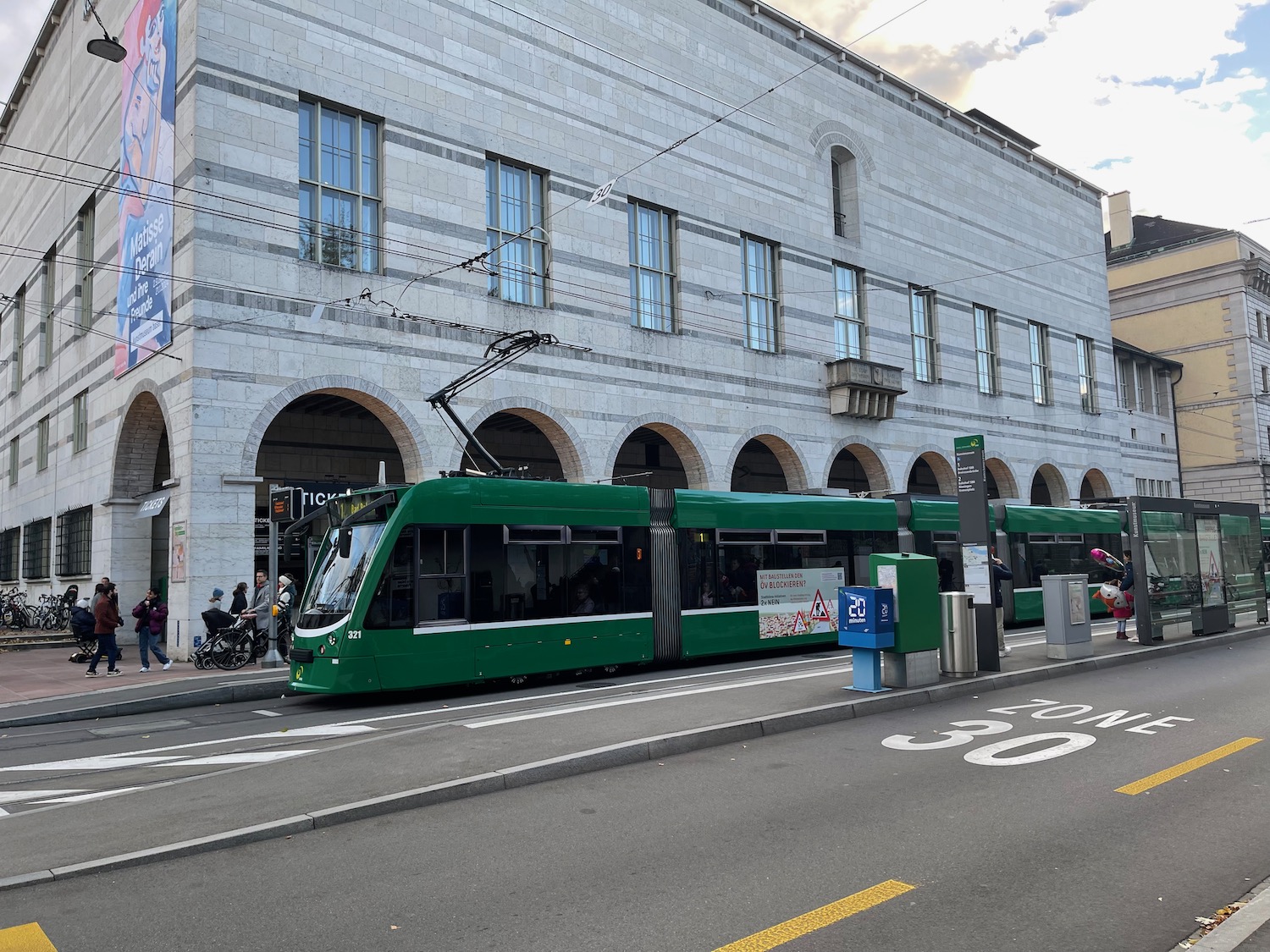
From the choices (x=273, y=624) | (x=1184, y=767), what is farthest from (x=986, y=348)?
(x=1184, y=767)

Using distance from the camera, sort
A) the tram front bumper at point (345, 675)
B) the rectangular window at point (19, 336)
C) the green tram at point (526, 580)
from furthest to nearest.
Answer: the rectangular window at point (19, 336)
the green tram at point (526, 580)
the tram front bumper at point (345, 675)

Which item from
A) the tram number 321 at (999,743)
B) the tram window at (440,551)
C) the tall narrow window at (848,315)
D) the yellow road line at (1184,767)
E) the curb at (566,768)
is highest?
the tall narrow window at (848,315)

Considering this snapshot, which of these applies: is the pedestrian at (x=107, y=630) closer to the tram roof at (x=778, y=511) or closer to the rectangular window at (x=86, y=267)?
the tram roof at (x=778, y=511)

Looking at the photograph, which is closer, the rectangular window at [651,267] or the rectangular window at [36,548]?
the rectangular window at [651,267]

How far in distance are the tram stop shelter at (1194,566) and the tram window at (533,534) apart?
9.34 m

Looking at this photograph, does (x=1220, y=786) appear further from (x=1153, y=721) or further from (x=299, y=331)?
(x=299, y=331)

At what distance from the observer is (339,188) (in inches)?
805

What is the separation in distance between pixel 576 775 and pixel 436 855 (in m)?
2.28

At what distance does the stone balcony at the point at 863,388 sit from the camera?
1147 inches

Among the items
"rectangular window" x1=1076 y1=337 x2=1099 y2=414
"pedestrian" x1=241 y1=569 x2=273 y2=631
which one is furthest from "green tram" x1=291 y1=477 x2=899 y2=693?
"rectangular window" x1=1076 y1=337 x2=1099 y2=414

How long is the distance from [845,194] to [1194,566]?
17660mm

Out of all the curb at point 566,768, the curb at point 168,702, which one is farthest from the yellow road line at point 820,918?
the curb at point 168,702

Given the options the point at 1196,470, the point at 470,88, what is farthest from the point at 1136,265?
the point at 470,88

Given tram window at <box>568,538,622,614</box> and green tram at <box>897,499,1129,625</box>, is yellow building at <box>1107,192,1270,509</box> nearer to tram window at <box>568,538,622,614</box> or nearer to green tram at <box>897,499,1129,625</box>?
green tram at <box>897,499,1129,625</box>
